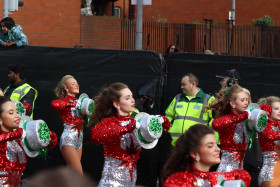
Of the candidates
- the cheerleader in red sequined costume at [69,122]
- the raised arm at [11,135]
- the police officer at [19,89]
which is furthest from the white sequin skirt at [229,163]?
the police officer at [19,89]

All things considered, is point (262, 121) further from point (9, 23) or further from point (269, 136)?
point (9, 23)

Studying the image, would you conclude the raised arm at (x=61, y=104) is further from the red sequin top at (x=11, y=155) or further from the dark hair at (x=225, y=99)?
the red sequin top at (x=11, y=155)

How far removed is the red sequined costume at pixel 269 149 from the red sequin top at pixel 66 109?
2.44 metres

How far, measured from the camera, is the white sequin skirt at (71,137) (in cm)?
820

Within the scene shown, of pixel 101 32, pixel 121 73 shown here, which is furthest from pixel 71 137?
pixel 101 32

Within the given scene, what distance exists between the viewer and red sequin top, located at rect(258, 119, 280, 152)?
7.41 m

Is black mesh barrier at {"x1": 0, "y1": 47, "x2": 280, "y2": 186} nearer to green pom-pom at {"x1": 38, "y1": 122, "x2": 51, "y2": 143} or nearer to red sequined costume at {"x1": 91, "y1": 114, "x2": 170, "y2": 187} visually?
red sequined costume at {"x1": 91, "y1": 114, "x2": 170, "y2": 187}

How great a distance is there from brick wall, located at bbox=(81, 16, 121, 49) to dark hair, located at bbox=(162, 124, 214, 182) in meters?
16.6

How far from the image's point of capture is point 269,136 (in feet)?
24.3

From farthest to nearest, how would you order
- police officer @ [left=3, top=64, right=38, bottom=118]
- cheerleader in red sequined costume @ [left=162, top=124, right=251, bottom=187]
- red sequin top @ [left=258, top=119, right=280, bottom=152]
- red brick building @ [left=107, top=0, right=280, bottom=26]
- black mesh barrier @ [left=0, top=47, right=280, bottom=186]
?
red brick building @ [left=107, top=0, right=280, bottom=26]
black mesh barrier @ [left=0, top=47, right=280, bottom=186]
police officer @ [left=3, top=64, right=38, bottom=118]
red sequin top @ [left=258, top=119, right=280, bottom=152]
cheerleader in red sequined costume @ [left=162, top=124, right=251, bottom=187]

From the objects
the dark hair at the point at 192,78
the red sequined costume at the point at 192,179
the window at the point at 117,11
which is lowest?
the red sequined costume at the point at 192,179

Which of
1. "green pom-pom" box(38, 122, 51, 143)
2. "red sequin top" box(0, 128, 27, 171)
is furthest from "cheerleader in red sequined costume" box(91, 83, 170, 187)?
"red sequin top" box(0, 128, 27, 171)

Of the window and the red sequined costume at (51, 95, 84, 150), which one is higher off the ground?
the window

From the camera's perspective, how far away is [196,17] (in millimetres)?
32812
